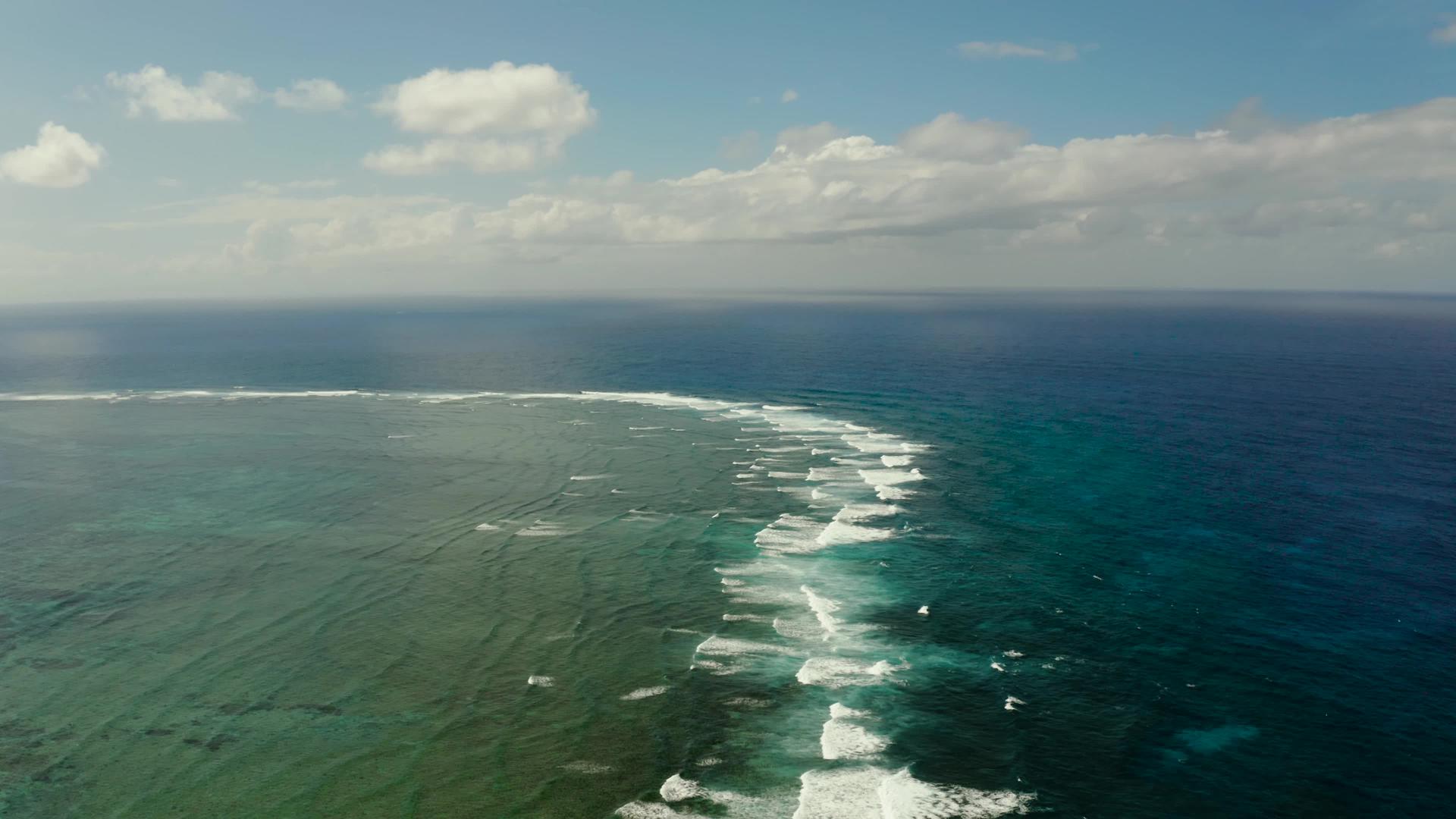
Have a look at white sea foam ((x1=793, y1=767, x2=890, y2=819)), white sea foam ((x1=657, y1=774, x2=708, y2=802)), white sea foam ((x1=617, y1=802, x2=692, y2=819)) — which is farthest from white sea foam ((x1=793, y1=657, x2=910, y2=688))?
white sea foam ((x1=617, y1=802, x2=692, y2=819))

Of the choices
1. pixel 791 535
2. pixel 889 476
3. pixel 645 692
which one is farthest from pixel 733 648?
pixel 889 476

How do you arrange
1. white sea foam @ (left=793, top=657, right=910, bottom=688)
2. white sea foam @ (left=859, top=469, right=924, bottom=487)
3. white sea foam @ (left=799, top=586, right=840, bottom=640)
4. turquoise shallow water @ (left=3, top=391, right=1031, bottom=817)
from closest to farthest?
turquoise shallow water @ (left=3, top=391, right=1031, bottom=817)
white sea foam @ (left=793, top=657, right=910, bottom=688)
white sea foam @ (left=799, top=586, right=840, bottom=640)
white sea foam @ (left=859, top=469, right=924, bottom=487)

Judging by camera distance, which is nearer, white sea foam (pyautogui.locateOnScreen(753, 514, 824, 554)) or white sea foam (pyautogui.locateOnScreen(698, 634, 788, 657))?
white sea foam (pyautogui.locateOnScreen(698, 634, 788, 657))

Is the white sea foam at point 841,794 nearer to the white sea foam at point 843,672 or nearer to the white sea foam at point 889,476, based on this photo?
the white sea foam at point 843,672

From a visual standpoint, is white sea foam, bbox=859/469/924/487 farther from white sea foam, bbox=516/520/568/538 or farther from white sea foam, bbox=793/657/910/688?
white sea foam, bbox=793/657/910/688

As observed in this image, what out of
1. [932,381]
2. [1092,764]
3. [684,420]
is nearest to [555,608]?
[1092,764]

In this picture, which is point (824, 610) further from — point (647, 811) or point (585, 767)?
point (647, 811)

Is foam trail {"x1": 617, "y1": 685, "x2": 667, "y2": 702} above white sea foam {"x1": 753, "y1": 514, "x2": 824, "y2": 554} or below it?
below
